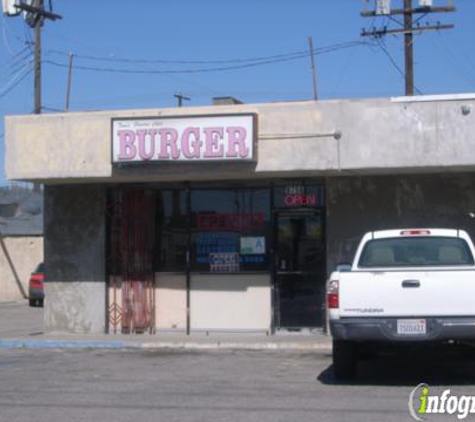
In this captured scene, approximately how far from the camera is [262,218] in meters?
17.8

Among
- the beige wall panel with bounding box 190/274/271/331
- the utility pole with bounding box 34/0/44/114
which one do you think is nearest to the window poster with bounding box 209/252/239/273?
the beige wall panel with bounding box 190/274/271/331

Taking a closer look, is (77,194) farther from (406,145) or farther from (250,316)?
(406,145)

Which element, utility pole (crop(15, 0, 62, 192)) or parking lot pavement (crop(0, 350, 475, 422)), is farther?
utility pole (crop(15, 0, 62, 192))

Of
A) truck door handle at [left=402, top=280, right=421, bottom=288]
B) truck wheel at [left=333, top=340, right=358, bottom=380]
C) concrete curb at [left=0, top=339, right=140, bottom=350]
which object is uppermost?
truck door handle at [left=402, top=280, right=421, bottom=288]

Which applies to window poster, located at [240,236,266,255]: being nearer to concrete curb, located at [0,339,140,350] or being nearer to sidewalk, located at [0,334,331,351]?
sidewalk, located at [0,334,331,351]

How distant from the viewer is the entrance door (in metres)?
17.4

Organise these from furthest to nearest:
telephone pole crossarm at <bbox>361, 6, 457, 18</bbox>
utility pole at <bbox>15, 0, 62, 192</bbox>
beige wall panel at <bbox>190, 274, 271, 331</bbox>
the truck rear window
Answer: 1. utility pole at <bbox>15, 0, 62, 192</bbox>
2. telephone pole crossarm at <bbox>361, 6, 457, 18</bbox>
3. beige wall panel at <bbox>190, 274, 271, 331</bbox>
4. the truck rear window

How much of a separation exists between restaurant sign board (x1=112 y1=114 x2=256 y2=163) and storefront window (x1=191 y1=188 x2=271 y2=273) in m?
1.65

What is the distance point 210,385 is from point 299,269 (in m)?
6.09

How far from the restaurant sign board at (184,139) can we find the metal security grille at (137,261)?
1.71 meters

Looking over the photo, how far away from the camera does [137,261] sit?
1839 cm

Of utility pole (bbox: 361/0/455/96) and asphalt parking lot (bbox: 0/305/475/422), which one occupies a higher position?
utility pole (bbox: 361/0/455/96)

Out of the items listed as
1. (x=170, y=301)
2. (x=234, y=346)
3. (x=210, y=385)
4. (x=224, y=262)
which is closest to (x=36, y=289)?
(x=170, y=301)

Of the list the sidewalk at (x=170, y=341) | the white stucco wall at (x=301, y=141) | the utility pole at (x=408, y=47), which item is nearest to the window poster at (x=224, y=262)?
the sidewalk at (x=170, y=341)
